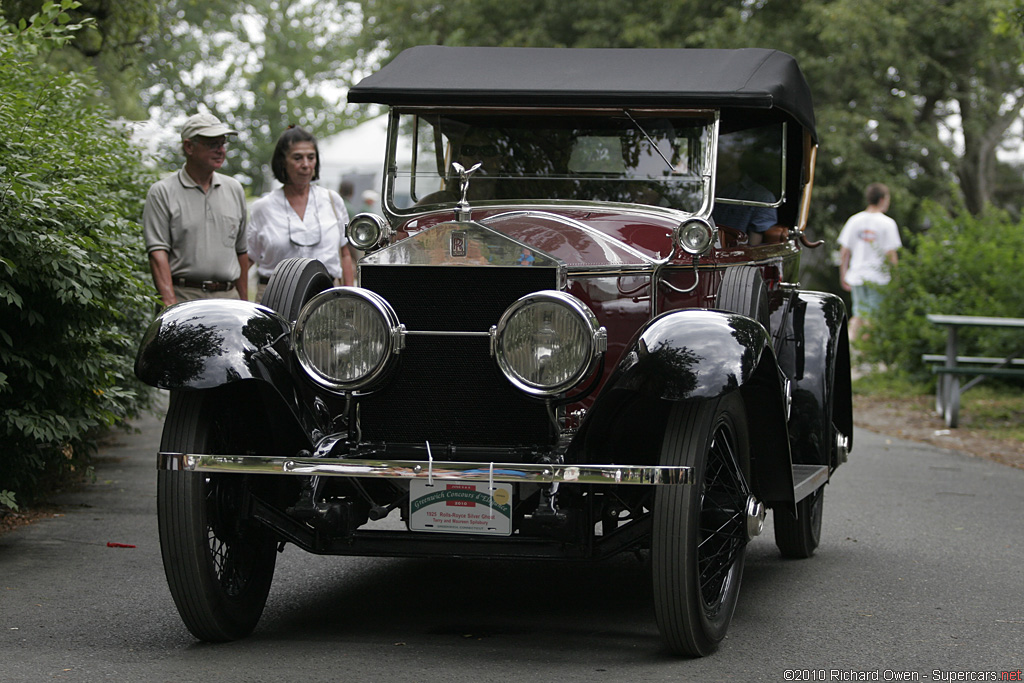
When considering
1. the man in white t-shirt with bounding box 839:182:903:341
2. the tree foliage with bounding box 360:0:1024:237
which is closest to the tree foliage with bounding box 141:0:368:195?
the tree foliage with bounding box 360:0:1024:237

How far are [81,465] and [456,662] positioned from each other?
3.23 metres

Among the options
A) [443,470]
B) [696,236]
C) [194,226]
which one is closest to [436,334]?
[443,470]

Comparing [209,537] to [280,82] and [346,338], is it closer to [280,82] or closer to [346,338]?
[346,338]

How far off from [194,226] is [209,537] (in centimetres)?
251

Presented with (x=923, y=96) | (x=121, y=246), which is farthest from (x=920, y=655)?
(x=923, y=96)

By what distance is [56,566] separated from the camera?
514 centimetres

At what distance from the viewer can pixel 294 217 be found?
6520 millimetres

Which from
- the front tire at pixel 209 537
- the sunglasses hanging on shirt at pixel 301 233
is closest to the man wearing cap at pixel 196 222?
the sunglasses hanging on shirt at pixel 301 233

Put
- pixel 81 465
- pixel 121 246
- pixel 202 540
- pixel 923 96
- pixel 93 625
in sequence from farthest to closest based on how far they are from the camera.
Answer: pixel 923 96
pixel 81 465
pixel 121 246
pixel 93 625
pixel 202 540

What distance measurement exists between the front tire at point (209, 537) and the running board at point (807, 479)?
2008 millimetres

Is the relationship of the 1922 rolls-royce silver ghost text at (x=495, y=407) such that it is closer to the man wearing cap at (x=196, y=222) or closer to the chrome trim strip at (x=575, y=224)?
the chrome trim strip at (x=575, y=224)

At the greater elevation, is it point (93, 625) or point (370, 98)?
point (370, 98)

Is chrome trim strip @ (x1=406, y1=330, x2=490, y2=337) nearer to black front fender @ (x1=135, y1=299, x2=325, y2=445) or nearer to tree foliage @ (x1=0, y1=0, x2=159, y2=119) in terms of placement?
black front fender @ (x1=135, y1=299, x2=325, y2=445)

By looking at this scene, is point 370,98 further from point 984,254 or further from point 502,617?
point 984,254
